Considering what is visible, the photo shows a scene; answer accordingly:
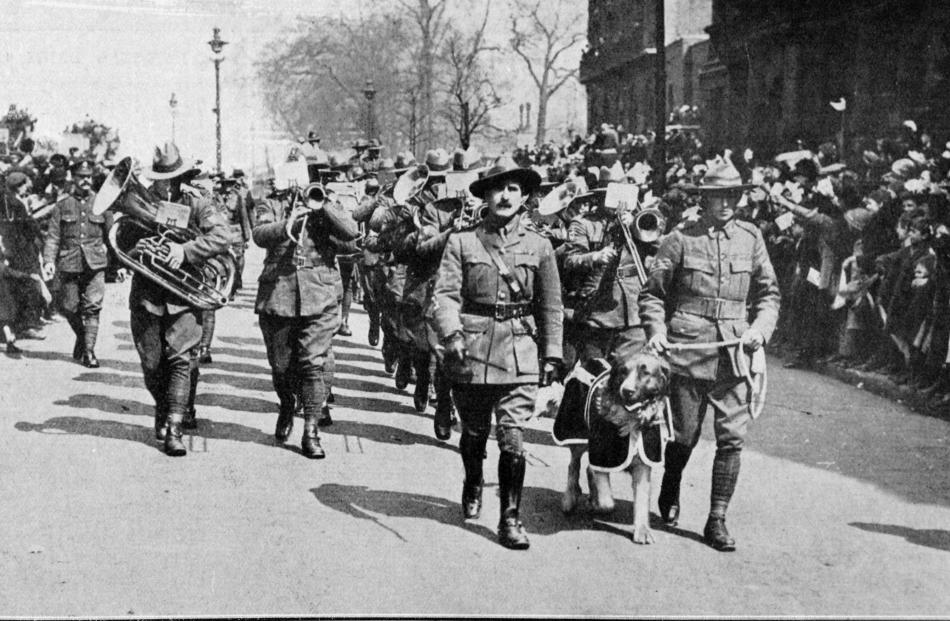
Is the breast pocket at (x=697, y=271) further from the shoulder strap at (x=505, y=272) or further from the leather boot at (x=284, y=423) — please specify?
the leather boot at (x=284, y=423)

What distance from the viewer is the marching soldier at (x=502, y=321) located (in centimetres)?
638

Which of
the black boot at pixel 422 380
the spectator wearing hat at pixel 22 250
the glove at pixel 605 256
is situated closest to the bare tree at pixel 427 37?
the spectator wearing hat at pixel 22 250

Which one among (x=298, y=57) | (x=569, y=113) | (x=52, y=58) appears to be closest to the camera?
(x=52, y=58)

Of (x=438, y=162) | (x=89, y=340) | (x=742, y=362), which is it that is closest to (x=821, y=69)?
(x=438, y=162)

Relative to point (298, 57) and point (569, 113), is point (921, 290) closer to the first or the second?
point (298, 57)

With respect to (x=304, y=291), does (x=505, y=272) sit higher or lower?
higher

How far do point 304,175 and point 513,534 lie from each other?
3.44 metres

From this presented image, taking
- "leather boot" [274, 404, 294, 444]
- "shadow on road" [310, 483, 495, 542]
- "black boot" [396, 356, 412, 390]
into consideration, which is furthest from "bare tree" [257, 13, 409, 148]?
"shadow on road" [310, 483, 495, 542]

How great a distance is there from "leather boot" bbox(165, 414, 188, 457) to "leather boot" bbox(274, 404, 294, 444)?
75 centimetres

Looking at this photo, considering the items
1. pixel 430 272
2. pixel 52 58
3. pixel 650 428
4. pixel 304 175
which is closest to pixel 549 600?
pixel 650 428

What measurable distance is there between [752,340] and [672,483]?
1.02 meters

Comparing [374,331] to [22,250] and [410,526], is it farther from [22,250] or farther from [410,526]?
[410,526]

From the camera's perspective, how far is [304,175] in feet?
28.3

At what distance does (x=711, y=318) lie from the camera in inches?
259
